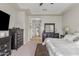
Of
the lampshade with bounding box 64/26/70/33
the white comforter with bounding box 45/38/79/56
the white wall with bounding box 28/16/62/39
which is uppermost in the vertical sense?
the white wall with bounding box 28/16/62/39

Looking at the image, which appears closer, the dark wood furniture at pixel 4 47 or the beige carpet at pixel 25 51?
the dark wood furniture at pixel 4 47

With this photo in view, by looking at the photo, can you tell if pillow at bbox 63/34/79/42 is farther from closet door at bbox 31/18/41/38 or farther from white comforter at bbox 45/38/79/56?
closet door at bbox 31/18/41/38

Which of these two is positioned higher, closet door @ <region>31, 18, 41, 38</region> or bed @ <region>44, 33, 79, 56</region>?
closet door @ <region>31, 18, 41, 38</region>

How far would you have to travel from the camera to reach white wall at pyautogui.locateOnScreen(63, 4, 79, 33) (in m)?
2.16

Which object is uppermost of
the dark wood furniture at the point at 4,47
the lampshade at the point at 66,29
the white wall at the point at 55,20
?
the white wall at the point at 55,20

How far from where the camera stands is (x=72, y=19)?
2271mm

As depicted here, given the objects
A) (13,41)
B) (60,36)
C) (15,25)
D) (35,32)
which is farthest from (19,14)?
(60,36)

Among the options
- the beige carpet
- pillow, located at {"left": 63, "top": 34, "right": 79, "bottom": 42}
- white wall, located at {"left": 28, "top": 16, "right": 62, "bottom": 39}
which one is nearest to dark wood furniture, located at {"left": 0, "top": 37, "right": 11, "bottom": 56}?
the beige carpet

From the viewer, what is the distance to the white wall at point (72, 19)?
7.08 ft


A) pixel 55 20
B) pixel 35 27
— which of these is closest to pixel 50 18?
pixel 55 20

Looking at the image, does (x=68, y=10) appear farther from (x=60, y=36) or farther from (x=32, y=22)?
(x=32, y=22)

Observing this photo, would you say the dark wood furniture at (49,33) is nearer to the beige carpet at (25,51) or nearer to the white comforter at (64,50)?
the beige carpet at (25,51)

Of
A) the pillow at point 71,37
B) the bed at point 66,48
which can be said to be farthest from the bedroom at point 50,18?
the bed at point 66,48

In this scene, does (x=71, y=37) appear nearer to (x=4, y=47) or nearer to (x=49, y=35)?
(x=49, y=35)
